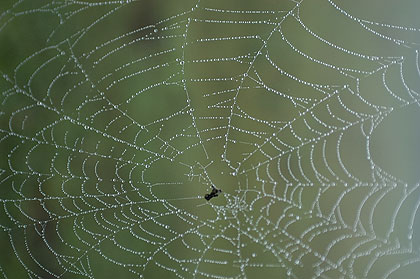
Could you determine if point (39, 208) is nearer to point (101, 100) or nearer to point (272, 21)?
point (101, 100)

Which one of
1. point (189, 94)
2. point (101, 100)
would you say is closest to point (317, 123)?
point (189, 94)

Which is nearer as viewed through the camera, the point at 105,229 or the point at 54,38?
the point at 54,38

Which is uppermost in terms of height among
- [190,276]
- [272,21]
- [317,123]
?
[272,21]

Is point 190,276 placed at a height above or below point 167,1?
below

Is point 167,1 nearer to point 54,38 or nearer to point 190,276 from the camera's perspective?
point 54,38

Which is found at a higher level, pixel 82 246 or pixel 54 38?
pixel 54 38

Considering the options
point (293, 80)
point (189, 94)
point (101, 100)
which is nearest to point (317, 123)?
point (293, 80)
